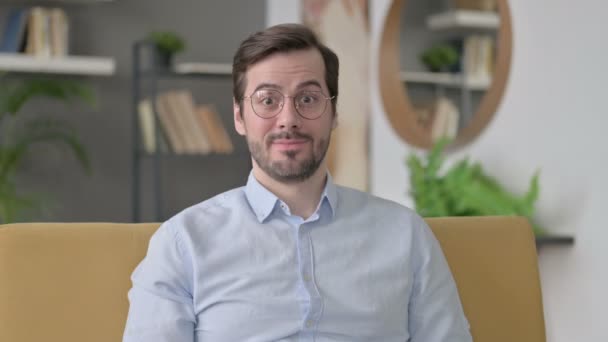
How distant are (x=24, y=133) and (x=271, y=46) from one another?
321cm

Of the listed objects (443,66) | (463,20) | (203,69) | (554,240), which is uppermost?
(463,20)

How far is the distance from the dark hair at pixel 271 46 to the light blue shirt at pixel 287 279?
204 mm

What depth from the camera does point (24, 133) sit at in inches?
177

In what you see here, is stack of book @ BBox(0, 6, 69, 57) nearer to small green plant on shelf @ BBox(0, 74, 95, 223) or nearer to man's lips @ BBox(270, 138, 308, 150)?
small green plant on shelf @ BBox(0, 74, 95, 223)

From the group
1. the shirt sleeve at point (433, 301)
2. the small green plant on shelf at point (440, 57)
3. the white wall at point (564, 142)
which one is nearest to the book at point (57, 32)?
the small green plant on shelf at point (440, 57)

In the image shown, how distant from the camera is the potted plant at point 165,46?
15.1 ft

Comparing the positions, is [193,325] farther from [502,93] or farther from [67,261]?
[502,93]

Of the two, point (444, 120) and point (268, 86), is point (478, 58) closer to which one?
point (444, 120)

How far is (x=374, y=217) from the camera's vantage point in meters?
1.64

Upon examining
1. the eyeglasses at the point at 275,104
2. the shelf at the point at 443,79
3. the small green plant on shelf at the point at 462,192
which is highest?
the eyeglasses at the point at 275,104

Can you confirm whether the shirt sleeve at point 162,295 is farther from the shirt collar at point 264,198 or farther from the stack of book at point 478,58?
the stack of book at point 478,58

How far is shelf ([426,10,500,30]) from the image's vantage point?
314 cm

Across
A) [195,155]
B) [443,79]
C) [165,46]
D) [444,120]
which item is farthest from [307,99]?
[195,155]

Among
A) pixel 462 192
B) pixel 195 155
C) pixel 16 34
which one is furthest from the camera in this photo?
pixel 195 155
